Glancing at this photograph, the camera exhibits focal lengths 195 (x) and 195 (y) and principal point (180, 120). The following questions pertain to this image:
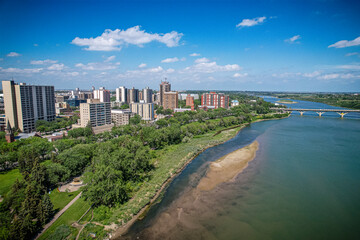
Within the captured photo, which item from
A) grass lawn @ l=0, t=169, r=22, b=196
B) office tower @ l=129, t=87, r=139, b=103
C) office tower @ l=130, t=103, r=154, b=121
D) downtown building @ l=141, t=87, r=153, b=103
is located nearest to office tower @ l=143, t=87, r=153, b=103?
downtown building @ l=141, t=87, r=153, b=103

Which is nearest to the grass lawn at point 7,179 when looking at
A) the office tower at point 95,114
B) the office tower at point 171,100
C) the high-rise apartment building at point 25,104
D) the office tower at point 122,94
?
the office tower at point 95,114

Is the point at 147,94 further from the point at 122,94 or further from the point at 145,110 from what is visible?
the point at 145,110

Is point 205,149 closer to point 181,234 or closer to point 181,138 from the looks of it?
point 181,138

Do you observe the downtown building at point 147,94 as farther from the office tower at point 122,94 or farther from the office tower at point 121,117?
the office tower at point 121,117

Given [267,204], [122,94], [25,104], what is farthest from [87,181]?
[122,94]

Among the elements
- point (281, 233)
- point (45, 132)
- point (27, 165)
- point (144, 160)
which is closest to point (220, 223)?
point (281, 233)

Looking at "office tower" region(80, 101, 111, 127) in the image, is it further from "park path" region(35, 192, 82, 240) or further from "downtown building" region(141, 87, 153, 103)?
"downtown building" region(141, 87, 153, 103)
